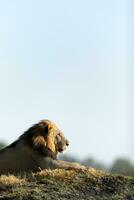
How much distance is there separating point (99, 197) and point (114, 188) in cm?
43

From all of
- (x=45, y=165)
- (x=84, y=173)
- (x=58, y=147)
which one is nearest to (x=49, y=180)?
(x=84, y=173)

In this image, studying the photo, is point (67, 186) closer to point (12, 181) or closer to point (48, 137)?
point (12, 181)

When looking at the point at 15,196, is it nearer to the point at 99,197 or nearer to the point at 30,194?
the point at 30,194

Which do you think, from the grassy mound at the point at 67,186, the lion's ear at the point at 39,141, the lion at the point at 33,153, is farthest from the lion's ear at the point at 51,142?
the grassy mound at the point at 67,186

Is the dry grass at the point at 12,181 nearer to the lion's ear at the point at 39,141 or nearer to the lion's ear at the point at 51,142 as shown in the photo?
the lion's ear at the point at 39,141

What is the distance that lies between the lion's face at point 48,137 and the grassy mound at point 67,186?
1.78m

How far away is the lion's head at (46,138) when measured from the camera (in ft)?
49.0

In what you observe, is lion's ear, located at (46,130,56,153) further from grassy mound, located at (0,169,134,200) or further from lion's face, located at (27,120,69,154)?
grassy mound, located at (0,169,134,200)

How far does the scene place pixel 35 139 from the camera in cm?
1502

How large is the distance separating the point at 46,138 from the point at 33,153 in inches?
21.8

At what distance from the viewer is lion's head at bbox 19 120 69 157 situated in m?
14.9

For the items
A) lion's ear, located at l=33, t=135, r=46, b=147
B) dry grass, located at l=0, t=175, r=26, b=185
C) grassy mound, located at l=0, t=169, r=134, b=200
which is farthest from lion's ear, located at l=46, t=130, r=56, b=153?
dry grass, located at l=0, t=175, r=26, b=185

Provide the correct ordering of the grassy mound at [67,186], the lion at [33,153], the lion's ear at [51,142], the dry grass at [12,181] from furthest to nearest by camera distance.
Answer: the lion's ear at [51,142] → the lion at [33,153] → the dry grass at [12,181] → the grassy mound at [67,186]

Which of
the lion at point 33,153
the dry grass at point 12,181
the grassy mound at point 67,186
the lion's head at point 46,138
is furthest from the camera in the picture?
the lion's head at point 46,138
